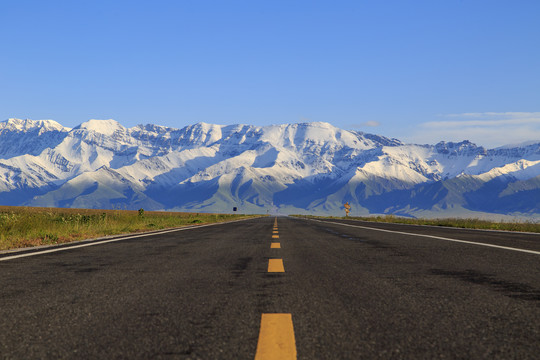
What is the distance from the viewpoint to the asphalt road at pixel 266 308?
351cm

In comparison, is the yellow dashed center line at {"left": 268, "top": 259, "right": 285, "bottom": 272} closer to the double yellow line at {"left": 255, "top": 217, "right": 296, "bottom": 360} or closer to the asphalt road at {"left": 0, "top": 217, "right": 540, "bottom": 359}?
the asphalt road at {"left": 0, "top": 217, "right": 540, "bottom": 359}

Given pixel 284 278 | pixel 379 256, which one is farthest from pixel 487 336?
pixel 379 256

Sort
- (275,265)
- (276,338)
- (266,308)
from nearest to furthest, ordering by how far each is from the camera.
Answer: (276,338), (266,308), (275,265)

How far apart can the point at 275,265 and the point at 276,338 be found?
4382 millimetres

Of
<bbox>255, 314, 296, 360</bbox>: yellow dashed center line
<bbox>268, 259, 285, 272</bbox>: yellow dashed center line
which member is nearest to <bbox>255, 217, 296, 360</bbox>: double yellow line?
<bbox>255, 314, 296, 360</bbox>: yellow dashed center line

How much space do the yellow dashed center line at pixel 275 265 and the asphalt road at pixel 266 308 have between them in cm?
11

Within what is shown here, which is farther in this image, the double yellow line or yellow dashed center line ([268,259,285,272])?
yellow dashed center line ([268,259,285,272])

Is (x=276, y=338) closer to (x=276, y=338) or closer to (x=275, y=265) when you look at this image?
(x=276, y=338)

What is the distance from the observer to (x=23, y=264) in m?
8.29

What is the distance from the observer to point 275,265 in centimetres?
809

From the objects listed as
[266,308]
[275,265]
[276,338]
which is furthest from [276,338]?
[275,265]

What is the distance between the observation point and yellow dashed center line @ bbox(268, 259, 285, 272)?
7.58 m

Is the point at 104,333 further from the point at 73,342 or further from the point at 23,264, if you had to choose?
the point at 23,264

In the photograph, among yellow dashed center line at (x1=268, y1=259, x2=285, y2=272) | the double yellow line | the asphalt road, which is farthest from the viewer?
yellow dashed center line at (x1=268, y1=259, x2=285, y2=272)
